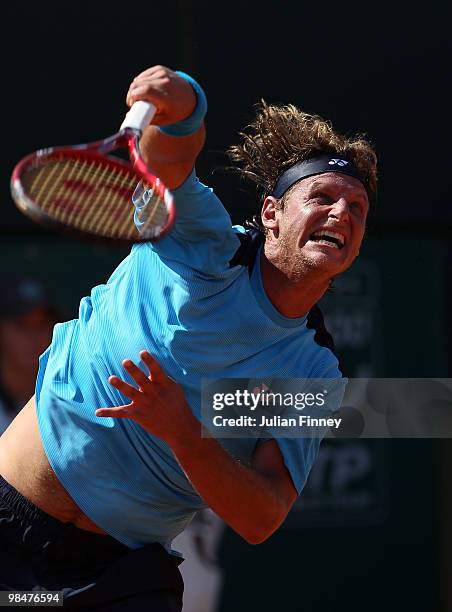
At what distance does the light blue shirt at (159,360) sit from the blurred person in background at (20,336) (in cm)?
185

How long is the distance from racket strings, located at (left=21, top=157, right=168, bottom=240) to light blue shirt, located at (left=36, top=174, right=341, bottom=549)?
0.51 ft

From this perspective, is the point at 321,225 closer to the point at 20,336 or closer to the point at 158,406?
the point at 158,406

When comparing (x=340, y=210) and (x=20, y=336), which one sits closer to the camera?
(x=340, y=210)

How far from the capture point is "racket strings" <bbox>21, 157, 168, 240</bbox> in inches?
84.7

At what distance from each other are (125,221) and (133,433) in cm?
47

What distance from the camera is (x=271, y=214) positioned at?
2693 mm

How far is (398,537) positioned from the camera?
4.57 m

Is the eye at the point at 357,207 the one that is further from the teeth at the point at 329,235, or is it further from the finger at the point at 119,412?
the finger at the point at 119,412

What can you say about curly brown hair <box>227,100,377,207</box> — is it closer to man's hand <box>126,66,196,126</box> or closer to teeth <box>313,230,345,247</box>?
teeth <box>313,230,345,247</box>

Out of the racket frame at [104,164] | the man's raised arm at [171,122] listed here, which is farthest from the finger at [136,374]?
the man's raised arm at [171,122]

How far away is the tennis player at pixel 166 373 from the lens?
2434 mm

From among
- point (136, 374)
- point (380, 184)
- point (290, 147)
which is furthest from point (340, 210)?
point (380, 184)

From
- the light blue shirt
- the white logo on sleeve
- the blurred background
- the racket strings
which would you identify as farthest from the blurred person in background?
the racket strings

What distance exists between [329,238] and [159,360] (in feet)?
1.50
